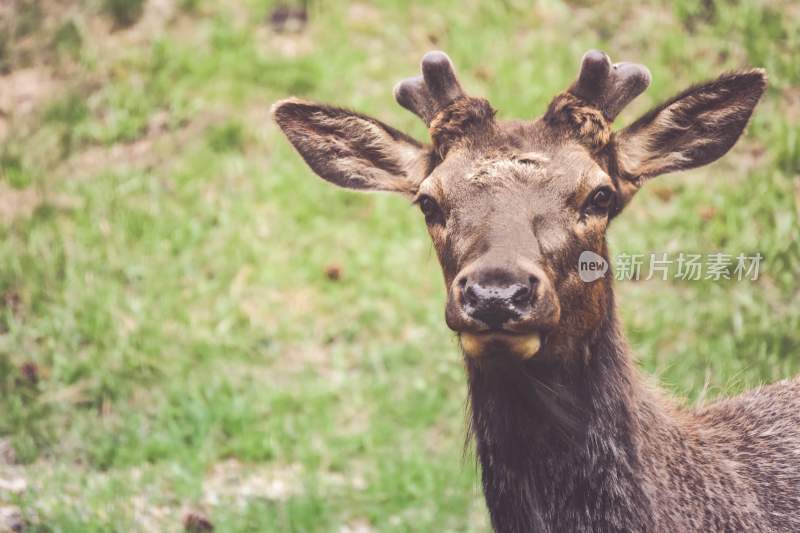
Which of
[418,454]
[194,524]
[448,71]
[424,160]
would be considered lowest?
[194,524]

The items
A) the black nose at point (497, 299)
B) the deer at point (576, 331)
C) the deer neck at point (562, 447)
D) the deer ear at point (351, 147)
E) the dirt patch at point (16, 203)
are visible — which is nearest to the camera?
the black nose at point (497, 299)

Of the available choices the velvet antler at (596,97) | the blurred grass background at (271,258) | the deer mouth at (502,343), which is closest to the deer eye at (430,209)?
the velvet antler at (596,97)

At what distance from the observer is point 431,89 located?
462 centimetres

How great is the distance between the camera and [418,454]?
6.59 meters

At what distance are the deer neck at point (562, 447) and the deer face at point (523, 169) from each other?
161mm

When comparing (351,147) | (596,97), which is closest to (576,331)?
(596,97)

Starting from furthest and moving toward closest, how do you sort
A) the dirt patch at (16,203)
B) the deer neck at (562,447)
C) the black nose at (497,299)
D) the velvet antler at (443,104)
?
the dirt patch at (16,203) < the velvet antler at (443,104) < the deer neck at (562,447) < the black nose at (497,299)

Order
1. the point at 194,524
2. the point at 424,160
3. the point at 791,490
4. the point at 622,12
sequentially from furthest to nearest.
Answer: the point at 622,12
the point at 194,524
the point at 424,160
the point at 791,490

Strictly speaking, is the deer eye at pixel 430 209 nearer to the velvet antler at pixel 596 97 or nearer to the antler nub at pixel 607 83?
the velvet antler at pixel 596 97

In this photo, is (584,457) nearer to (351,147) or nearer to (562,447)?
(562,447)

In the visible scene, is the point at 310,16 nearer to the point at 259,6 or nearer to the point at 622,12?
the point at 259,6

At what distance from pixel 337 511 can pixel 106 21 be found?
6071 mm

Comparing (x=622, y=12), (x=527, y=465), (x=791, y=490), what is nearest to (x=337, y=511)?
(x=527, y=465)

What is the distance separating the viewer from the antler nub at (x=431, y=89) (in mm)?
4547
